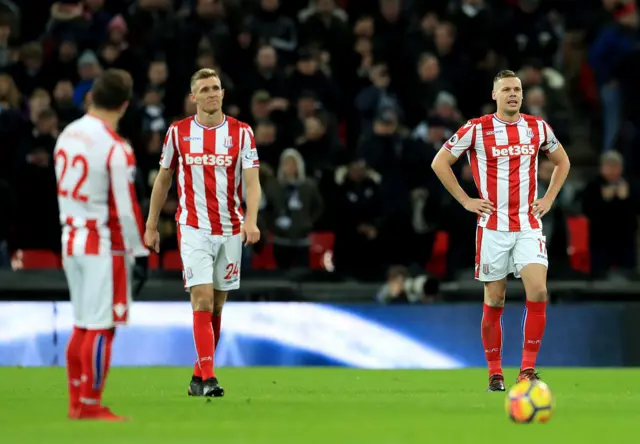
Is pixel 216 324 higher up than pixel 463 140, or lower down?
lower down

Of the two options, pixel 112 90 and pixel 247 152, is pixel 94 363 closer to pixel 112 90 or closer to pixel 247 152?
pixel 112 90

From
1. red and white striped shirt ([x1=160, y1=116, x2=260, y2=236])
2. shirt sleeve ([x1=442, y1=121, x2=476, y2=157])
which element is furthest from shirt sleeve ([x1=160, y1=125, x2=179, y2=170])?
shirt sleeve ([x1=442, y1=121, x2=476, y2=157])

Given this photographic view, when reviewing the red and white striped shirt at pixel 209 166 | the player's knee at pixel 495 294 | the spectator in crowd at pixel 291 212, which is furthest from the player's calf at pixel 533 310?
the spectator in crowd at pixel 291 212

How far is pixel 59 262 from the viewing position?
16484 millimetres

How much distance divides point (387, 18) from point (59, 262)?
20.9ft

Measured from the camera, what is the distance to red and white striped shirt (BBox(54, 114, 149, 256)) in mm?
8078

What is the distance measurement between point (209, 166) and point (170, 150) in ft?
1.08

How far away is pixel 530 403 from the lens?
8281mm

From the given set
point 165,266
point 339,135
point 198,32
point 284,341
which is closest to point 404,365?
point 284,341

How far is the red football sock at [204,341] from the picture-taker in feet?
34.1

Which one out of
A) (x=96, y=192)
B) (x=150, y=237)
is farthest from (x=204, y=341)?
(x=96, y=192)

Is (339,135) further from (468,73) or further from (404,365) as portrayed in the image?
(404,365)

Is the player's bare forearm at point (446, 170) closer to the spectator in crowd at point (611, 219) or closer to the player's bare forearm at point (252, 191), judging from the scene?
the player's bare forearm at point (252, 191)

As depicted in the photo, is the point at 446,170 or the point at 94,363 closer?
the point at 94,363
